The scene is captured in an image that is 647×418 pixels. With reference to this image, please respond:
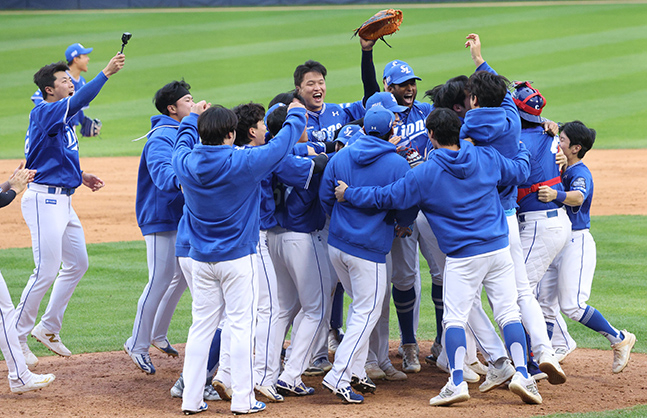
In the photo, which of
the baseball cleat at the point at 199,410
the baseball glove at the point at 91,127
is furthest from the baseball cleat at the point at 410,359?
the baseball glove at the point at 91,127

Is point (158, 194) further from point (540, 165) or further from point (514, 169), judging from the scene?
point (540, 165)

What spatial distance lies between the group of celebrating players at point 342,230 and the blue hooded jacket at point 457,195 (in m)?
0.01

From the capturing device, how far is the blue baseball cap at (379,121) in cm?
494

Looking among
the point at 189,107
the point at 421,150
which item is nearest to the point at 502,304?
the point at 421,150

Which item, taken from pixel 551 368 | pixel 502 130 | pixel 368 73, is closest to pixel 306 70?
pixel 368 73

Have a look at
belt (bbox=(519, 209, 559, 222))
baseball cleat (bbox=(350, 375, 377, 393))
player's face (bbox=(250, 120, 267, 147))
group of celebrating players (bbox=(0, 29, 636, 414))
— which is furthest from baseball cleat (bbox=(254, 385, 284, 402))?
belt (bbox=(519, 209, 559, 222))

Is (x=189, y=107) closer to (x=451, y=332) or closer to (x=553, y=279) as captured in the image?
(x=451, y=332)

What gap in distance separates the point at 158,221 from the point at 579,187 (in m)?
3.14

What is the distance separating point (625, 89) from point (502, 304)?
20632mm

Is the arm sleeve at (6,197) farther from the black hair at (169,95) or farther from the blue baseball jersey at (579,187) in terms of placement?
the blue baseball jersey at (579,187)

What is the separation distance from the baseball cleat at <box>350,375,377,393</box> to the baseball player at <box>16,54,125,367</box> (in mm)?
2612

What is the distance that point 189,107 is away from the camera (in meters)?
5.73

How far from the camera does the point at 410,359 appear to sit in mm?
5836

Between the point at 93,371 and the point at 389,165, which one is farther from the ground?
the point at 389,165
